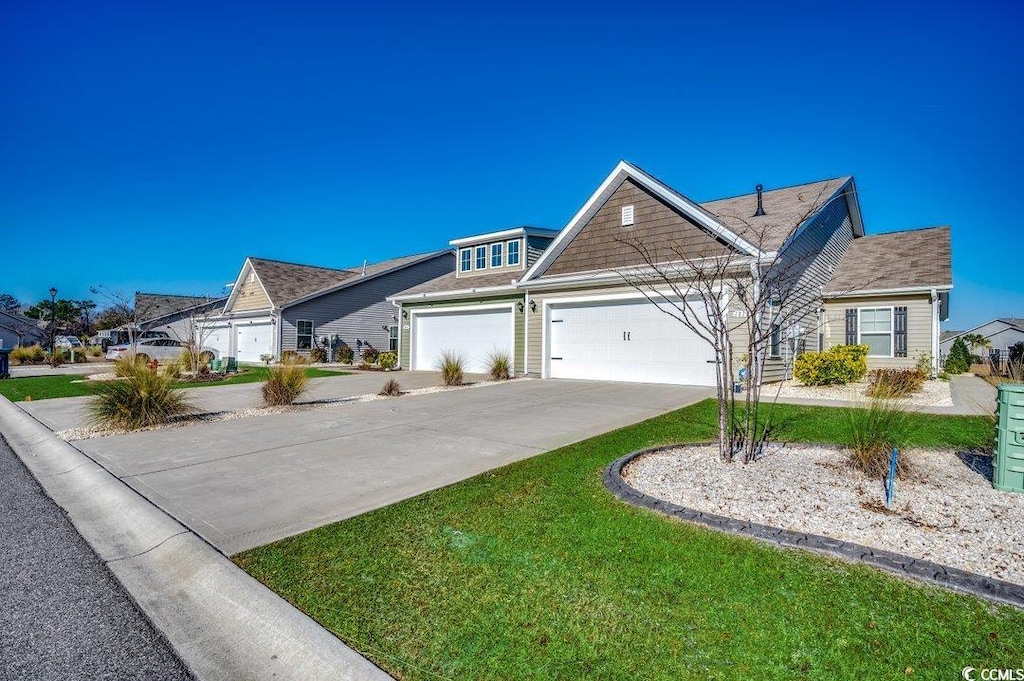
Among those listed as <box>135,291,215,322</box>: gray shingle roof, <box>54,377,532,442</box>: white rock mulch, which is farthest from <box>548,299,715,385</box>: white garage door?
<box>135,291,215,322</box>: gray shingle roof

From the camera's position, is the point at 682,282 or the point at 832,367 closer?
the point at 832,367

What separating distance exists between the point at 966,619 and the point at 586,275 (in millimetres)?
12209

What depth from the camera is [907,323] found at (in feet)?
46.4

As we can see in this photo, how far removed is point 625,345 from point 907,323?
7696 millimetres

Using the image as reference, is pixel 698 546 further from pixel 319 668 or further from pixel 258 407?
pixel 258 407

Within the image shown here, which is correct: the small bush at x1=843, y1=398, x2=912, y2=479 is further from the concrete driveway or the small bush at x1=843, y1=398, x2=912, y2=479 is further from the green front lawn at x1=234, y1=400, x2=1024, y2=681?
the concrete driveway

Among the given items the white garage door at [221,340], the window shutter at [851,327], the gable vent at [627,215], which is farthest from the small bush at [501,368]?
the white garage door at [221,340]

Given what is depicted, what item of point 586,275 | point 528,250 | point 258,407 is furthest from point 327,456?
point 528,250

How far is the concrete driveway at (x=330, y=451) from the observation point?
14.4 ft

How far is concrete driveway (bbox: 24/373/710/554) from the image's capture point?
4.38m

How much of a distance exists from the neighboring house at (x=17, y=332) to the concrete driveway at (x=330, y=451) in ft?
158

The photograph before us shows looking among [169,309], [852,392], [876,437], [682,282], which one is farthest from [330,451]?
[169,309]

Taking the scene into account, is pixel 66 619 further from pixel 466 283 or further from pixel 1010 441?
pixel 466 283

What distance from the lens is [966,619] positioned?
2521 mm
